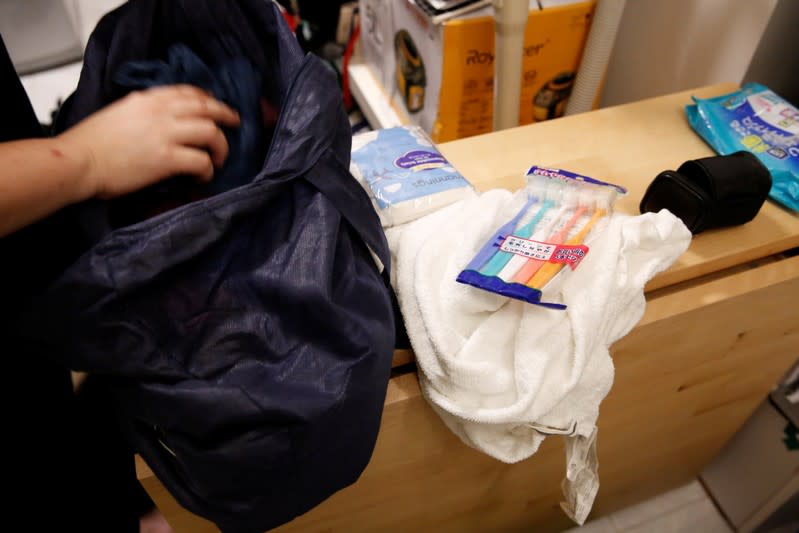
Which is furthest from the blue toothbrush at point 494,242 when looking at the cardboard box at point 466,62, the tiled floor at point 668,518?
the tiled floor at point 668,518

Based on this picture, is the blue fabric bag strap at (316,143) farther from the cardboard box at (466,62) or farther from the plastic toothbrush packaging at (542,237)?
the cardboard box at (466,62)

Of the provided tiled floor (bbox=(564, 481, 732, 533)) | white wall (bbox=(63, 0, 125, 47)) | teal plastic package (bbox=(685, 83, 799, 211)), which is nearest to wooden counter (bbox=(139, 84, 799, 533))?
teal plastic package (bbox=(685, 83, 799, 211))

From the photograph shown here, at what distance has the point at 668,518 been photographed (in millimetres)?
1021

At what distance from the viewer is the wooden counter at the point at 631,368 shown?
1.98ft

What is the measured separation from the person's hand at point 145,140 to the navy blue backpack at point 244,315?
2 centimetres

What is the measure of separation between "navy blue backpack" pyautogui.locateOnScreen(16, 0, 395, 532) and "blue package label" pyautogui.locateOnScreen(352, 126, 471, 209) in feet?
0.37

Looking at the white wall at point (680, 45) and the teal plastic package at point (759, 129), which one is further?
the white wall at point (680, 45)

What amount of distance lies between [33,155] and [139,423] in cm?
21

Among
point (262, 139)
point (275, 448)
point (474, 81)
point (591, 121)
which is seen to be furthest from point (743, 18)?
A: point (275, 448)

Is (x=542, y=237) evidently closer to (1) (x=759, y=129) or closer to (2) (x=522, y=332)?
(2) (x=522, y=332)

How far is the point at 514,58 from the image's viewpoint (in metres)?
0.83

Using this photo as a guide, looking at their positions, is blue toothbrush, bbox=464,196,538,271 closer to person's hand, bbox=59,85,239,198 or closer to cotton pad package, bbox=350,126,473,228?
cotton pad package, bbox=350,126,473,228

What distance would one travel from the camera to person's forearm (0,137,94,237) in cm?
36

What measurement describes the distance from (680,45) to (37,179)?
0.92 metres
